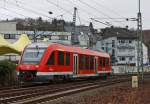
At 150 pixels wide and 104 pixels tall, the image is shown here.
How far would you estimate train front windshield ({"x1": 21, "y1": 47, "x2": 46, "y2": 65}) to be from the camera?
105 feet

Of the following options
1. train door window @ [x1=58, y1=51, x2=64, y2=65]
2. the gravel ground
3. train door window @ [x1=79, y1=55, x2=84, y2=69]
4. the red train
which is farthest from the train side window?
the gravel ground

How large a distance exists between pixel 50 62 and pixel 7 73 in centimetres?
400

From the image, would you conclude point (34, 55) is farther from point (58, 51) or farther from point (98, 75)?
point (98, 75)

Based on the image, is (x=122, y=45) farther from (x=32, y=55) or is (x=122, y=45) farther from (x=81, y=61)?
(x=32, y=55)

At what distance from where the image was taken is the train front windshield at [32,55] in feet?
105

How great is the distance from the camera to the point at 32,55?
32406mm

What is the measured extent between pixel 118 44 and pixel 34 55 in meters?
103

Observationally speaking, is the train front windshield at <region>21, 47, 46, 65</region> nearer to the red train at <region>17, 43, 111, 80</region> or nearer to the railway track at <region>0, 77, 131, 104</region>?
the red train at <region>17, 43, 111, 80</region>

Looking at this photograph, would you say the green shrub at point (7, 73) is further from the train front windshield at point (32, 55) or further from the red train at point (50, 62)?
the train front windshield at point (32, 55)

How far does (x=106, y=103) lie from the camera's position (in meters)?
18.7

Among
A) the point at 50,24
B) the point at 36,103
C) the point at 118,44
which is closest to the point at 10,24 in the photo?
the point at 50,24

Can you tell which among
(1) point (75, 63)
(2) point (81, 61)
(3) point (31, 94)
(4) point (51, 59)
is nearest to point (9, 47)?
(4) point (51, 59)

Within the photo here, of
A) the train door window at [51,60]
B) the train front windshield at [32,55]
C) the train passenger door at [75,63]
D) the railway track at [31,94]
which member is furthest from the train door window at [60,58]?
the railway track at [31,94]

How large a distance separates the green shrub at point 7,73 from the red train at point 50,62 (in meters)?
2.47
